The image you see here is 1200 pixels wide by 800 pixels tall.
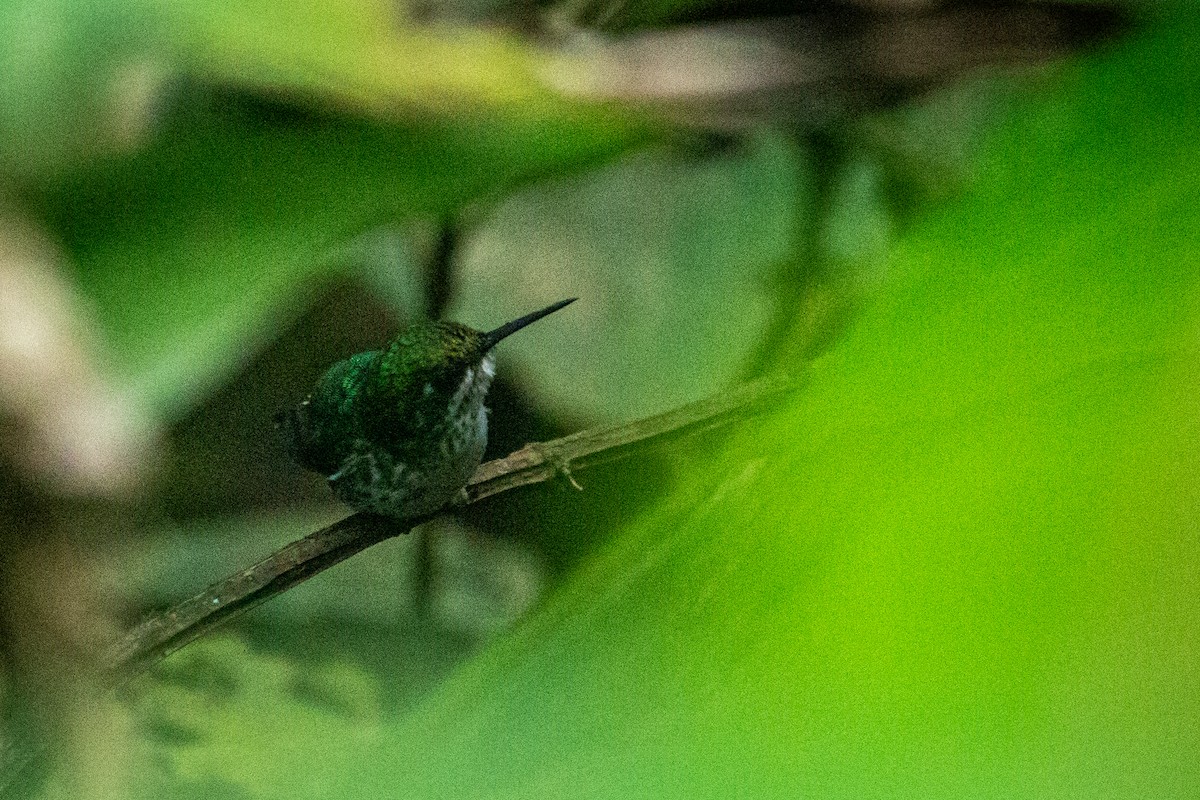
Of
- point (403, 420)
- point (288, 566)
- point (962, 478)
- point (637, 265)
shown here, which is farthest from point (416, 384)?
point (962, 478)

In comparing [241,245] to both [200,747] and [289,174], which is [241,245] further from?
[200,747]

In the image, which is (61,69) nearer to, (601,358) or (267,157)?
(267,157)

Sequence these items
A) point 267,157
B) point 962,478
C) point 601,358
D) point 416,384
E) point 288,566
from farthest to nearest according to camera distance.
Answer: point 601,358 → point 416,384 → point 288,566 → point 267,157 → point 962,478

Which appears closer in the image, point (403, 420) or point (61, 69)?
point (61, 69)

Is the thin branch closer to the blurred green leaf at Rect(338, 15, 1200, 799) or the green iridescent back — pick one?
the green iridescent back

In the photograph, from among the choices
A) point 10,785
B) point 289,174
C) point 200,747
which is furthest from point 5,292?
point 200,747

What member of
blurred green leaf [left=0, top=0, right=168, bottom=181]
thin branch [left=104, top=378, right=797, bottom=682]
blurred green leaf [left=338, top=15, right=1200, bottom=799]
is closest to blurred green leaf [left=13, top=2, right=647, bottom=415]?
blurred green leaf [left=0, top=0, right=168, bottom=181]
